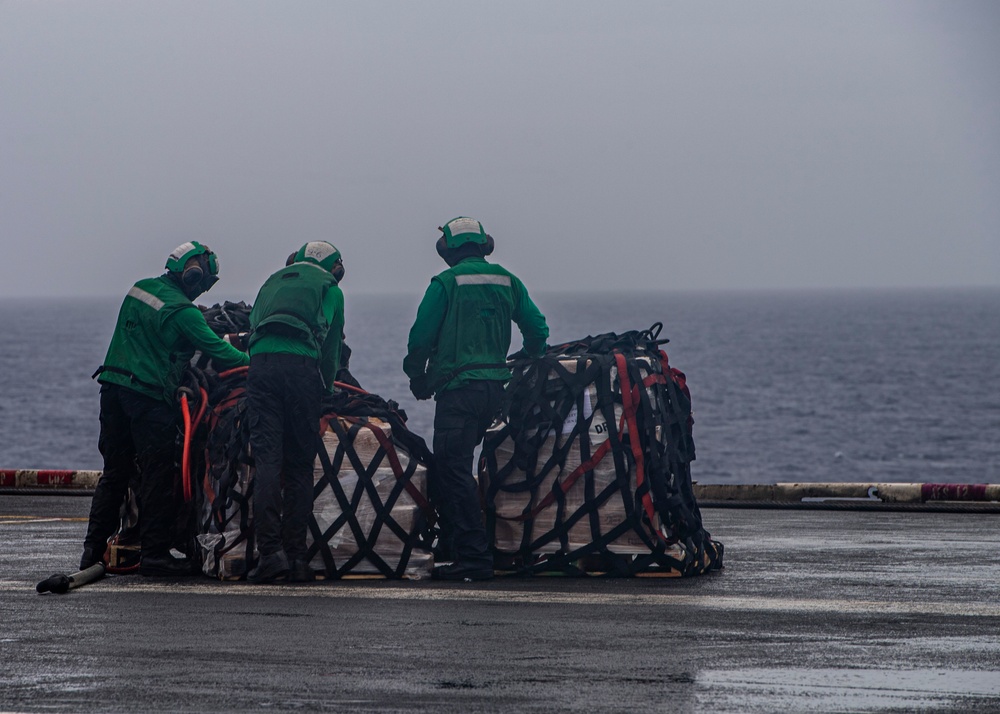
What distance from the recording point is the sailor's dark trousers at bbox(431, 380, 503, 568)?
941cm

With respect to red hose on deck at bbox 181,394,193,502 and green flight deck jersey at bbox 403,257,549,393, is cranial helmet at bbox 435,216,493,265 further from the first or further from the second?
red hose on deck at bbox 181,394,193,502

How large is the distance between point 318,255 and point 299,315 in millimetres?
576

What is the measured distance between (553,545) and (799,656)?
10.1 ft

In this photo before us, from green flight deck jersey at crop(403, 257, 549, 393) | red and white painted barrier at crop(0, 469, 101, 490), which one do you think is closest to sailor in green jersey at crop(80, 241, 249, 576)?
green flight deck jersey at crop(403, 257, 549, 393)

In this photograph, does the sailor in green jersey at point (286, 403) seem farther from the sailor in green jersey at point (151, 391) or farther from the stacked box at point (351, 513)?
the sailor in green jersey at point (151, 391)

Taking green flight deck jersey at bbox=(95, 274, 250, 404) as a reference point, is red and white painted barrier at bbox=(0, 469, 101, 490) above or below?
below

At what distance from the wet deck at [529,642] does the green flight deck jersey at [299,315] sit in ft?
4.87

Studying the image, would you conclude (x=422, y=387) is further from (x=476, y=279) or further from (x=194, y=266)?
(x=194, y=266)

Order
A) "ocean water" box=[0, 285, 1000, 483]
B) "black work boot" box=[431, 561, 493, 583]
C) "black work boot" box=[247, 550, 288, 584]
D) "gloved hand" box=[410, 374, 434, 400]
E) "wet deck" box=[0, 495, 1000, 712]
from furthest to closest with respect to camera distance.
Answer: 1. "ocean water" box=[0, 285, 1000, 483]
2. "gloved hand" box=[410, 374, 434, 400]
3. "black work boot" box=[431, 561, 493, 583]
4. "black work boot" box=[247, 550, 288, 584]
5. "wet deck" box=[0, 495, 1000, 712]

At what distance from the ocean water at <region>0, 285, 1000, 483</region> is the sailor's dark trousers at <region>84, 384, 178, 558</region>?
4175cm

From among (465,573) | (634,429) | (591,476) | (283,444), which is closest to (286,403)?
(283,444)

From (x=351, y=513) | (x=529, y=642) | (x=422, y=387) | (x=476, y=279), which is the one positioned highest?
(x=476, y=279)

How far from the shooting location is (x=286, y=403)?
943 centimetres

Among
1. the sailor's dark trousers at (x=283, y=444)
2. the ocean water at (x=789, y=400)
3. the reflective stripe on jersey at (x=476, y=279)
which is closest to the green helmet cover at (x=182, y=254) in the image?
the sailor's dark trousers at (x=283, y=444)
